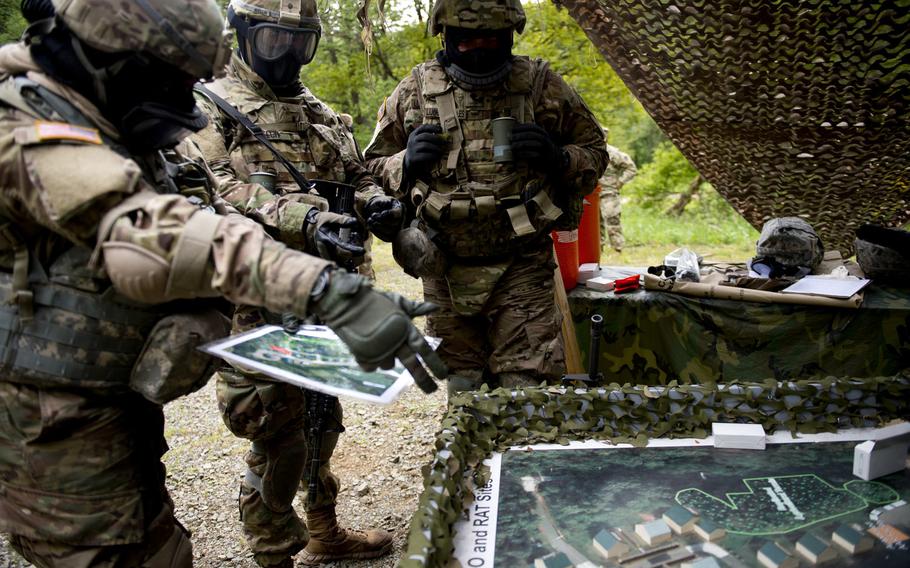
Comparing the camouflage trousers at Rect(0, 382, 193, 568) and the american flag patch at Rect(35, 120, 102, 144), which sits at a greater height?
the american flag patch at Rect(35, 120, 102, 144)

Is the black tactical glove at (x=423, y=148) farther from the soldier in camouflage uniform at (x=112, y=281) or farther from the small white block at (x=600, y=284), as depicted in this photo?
the small white block at (x=600, y=284)

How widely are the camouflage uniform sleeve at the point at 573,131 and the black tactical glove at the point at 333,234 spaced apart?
1145 mm

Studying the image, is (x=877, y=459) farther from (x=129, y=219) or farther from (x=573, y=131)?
(x=573, y=131)

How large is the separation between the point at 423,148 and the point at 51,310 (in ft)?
5.77

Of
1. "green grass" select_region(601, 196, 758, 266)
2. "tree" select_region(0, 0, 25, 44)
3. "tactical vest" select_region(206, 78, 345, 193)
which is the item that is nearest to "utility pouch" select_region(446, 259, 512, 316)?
"tactical vest" select_region(206, 78, 345, 193)

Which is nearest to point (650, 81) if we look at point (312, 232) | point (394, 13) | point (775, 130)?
point (775, 130)

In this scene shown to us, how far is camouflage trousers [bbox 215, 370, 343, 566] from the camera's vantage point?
270 cm

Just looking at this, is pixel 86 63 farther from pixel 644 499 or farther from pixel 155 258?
pixel 644 499

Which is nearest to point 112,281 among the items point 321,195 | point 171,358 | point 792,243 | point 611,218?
point 171,358

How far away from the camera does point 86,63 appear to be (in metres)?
1.56

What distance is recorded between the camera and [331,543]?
3148mm

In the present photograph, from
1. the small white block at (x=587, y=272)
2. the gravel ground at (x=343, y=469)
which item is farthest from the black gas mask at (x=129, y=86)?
the small white block at (x=587, y=272)

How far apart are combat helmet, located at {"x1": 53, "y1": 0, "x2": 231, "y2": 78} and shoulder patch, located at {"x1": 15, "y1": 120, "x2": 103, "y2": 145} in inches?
8.3

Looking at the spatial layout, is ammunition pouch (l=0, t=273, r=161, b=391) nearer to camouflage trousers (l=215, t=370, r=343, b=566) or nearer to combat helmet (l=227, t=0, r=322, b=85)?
camouflage trousers (l=215, t=370, r=343, b=566)
